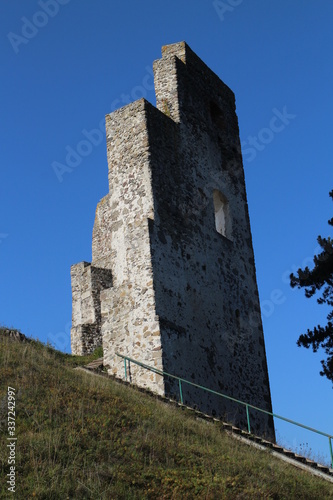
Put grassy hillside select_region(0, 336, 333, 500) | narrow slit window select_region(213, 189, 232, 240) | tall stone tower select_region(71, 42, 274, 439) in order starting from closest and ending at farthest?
1. grassy hillside select_region(0, 336, 333, 500)
2. tall stone tower select_region(71, 42, 274, 439)
3. narrow slit window select_region(213, 189, 232, 240)

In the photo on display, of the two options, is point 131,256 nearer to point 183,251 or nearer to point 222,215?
point 183,251

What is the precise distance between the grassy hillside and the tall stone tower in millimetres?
2693

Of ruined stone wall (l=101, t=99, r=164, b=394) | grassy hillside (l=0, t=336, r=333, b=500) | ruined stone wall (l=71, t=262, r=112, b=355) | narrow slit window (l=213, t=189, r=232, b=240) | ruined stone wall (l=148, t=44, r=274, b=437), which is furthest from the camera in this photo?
ruined stone wall (l=71, t=262, r=112, b=355)

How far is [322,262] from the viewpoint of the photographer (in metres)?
20.5

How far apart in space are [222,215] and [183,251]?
3534 mm

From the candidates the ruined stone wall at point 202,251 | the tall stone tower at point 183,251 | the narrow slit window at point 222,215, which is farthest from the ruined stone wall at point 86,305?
the ruined stone wall at point 202,251

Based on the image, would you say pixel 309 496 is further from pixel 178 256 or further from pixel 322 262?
pixel 322 262

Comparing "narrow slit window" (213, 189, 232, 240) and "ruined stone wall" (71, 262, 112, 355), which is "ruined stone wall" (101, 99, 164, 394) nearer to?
"narrow slit window" (213, 189, 232, 240)

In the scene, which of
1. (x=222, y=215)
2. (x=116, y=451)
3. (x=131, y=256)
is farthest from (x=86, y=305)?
(x=116, y=451)

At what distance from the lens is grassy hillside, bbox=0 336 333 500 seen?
8.78 m

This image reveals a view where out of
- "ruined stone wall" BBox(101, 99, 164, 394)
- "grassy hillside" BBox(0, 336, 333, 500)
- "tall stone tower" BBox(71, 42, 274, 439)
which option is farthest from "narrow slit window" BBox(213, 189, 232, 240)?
"grassy hillside" BBox(0, 336, 333, 500)

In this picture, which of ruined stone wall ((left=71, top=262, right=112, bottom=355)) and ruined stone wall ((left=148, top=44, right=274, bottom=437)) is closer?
ruined stone wall ((left=148, top=44, right=274, bottom=437))

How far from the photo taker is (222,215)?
20094 mm

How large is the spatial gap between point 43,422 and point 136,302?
567 cm
